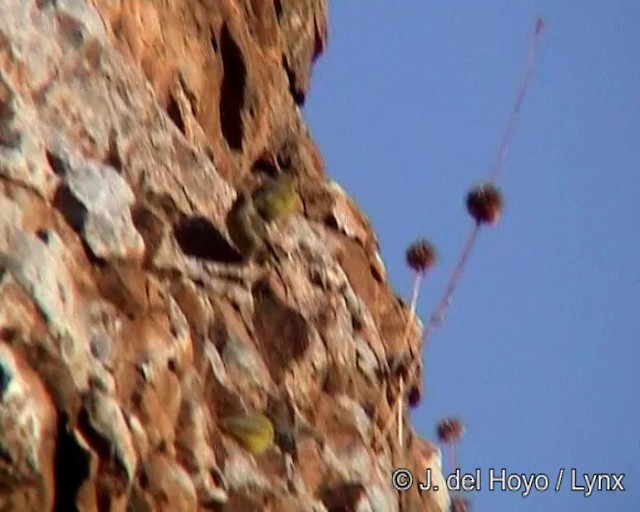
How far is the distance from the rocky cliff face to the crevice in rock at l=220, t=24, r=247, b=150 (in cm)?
3

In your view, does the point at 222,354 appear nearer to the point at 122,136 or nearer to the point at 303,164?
the point at 122,136

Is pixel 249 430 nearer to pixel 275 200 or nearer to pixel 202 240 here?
pixel 202 240

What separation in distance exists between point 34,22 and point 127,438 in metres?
5.52

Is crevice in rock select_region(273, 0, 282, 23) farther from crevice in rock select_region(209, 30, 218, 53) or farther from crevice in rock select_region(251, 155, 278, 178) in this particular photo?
crevice in rock select_region(251, 155, 278, 178)

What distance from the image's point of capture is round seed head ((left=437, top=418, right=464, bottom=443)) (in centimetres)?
1480

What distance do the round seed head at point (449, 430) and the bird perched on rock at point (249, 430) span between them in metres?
1.88

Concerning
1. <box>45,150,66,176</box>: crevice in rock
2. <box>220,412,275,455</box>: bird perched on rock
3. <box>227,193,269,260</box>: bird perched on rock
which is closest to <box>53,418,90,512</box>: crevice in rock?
<box>220,412,275,455</box>: bird perched on rock

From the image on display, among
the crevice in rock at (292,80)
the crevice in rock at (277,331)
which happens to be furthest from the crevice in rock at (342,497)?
the crevice in rock at (292,80)

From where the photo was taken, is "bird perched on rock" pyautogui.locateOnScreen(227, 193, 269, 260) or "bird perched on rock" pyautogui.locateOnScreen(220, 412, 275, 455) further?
"bird perched on rock" pyautogui.locateOnScreen(227, 193, 269, 260)

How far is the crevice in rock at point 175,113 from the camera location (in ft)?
62.0

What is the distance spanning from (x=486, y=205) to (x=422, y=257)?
1587 millimetres

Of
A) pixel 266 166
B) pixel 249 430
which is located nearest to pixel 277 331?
pixel 249 430

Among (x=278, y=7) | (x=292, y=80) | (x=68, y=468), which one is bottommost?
(x=68, y=468)

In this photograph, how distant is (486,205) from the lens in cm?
1334
